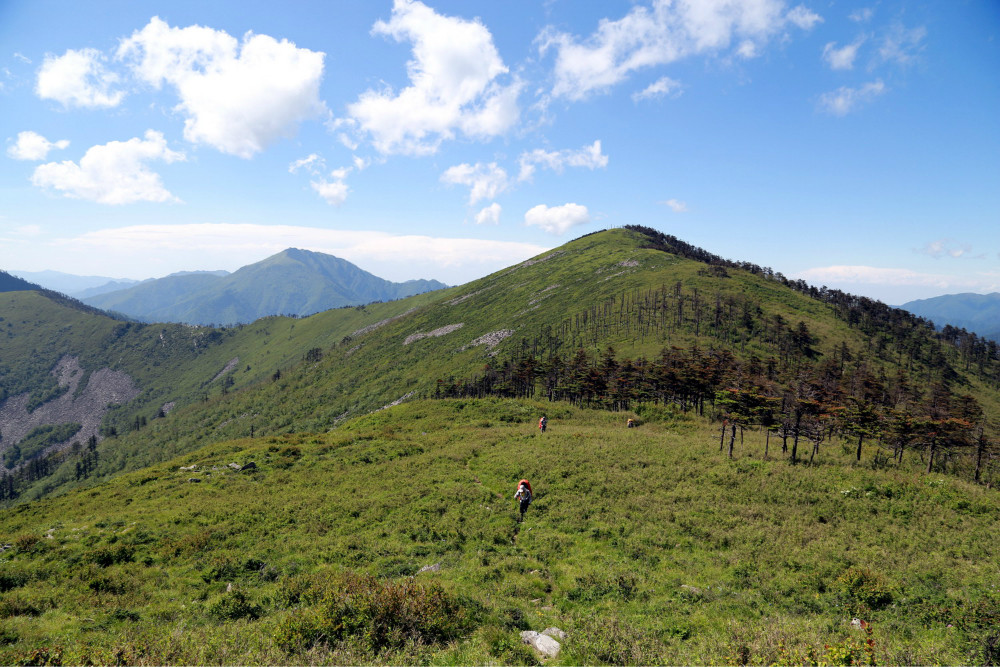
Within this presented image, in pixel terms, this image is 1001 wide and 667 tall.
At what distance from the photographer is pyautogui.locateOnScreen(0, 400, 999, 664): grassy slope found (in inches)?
432

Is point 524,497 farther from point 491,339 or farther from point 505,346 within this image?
point 491,339

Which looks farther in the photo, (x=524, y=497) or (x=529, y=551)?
(x=524, y=497)

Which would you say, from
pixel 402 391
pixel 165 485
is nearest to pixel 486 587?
pixel 165 485

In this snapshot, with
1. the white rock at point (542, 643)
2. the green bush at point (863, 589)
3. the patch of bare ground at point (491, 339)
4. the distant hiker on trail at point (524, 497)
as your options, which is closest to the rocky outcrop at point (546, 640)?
the white rock at point (542, 643)

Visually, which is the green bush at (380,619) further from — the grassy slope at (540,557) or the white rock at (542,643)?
the white rock at (542,643)

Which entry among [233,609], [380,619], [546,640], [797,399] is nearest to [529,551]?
[546,640]

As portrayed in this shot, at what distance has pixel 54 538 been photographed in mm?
21328

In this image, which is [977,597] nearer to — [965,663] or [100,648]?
[965,663]

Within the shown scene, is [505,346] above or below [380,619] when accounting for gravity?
above

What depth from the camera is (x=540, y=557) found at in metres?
18.2

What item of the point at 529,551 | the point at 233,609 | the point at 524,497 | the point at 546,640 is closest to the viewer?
the point at 546,640

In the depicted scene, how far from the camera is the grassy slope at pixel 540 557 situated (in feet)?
36.0

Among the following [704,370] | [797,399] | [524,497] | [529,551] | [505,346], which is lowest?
[529,551]

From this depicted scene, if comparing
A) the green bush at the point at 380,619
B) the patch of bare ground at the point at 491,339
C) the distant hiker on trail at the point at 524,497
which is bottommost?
the distant hiker on trail at the point at 524,497
